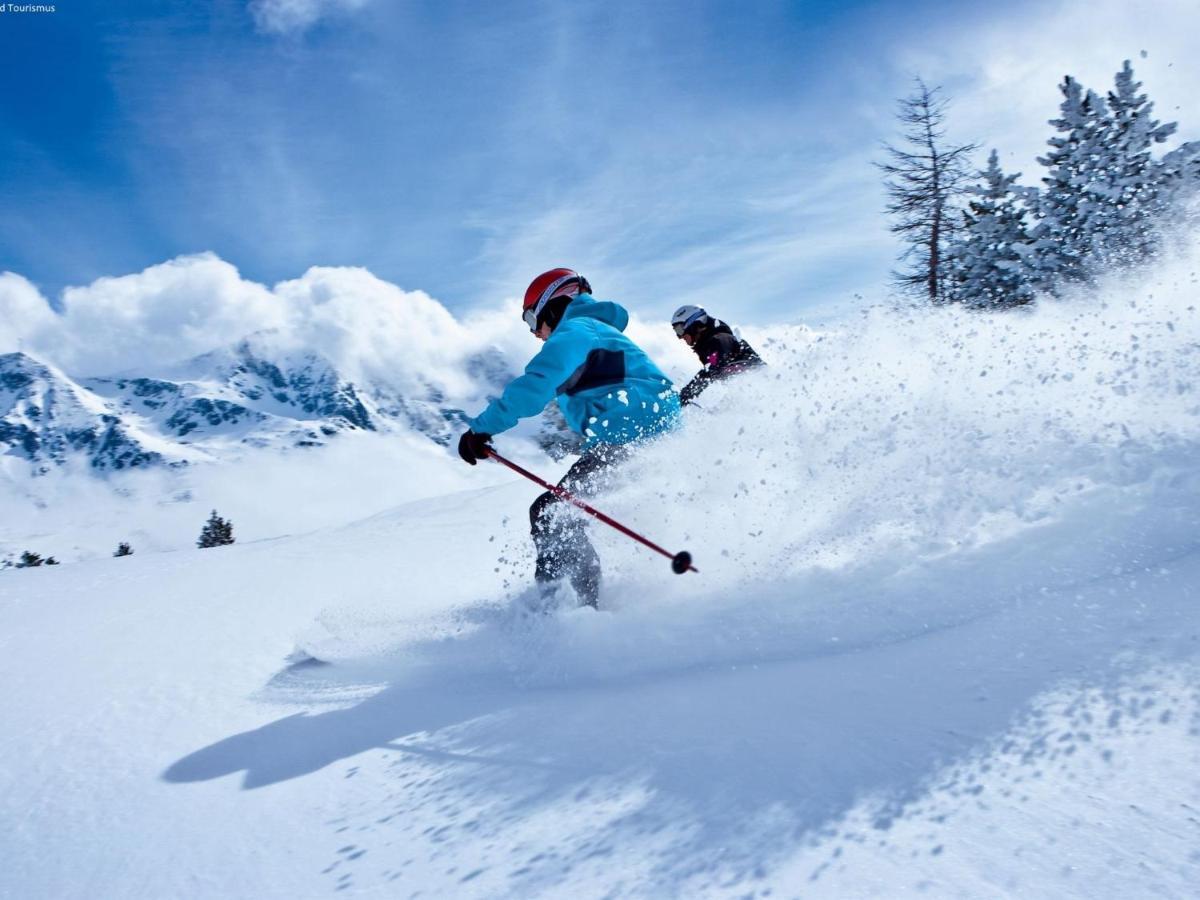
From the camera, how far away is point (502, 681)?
3.61 metres

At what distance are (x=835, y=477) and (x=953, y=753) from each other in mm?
2324

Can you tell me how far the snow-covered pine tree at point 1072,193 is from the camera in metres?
20.4

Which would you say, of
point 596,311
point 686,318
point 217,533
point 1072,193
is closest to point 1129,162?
point 1072,193

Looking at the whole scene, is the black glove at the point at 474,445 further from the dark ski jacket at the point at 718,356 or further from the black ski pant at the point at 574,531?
the dark ski jacket at the point at 718,356

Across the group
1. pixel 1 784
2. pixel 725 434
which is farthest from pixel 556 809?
pixel 725 434

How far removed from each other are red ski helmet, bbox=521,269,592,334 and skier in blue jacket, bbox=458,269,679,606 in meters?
0.03

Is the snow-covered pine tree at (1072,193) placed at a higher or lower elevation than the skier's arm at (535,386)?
higher

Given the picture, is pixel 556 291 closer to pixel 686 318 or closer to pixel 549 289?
pixel 549 289

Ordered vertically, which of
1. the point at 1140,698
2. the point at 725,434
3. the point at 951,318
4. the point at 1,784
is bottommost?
the point at 1140,698

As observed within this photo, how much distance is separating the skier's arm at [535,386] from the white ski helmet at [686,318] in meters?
A: 3.21

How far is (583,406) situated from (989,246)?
23.1 metres

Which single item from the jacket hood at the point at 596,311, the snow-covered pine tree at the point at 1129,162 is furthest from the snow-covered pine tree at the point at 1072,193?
the jacket hood at the point at 596,311

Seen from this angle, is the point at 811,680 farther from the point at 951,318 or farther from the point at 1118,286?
the point at 1118,286

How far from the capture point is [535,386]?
435 cm
